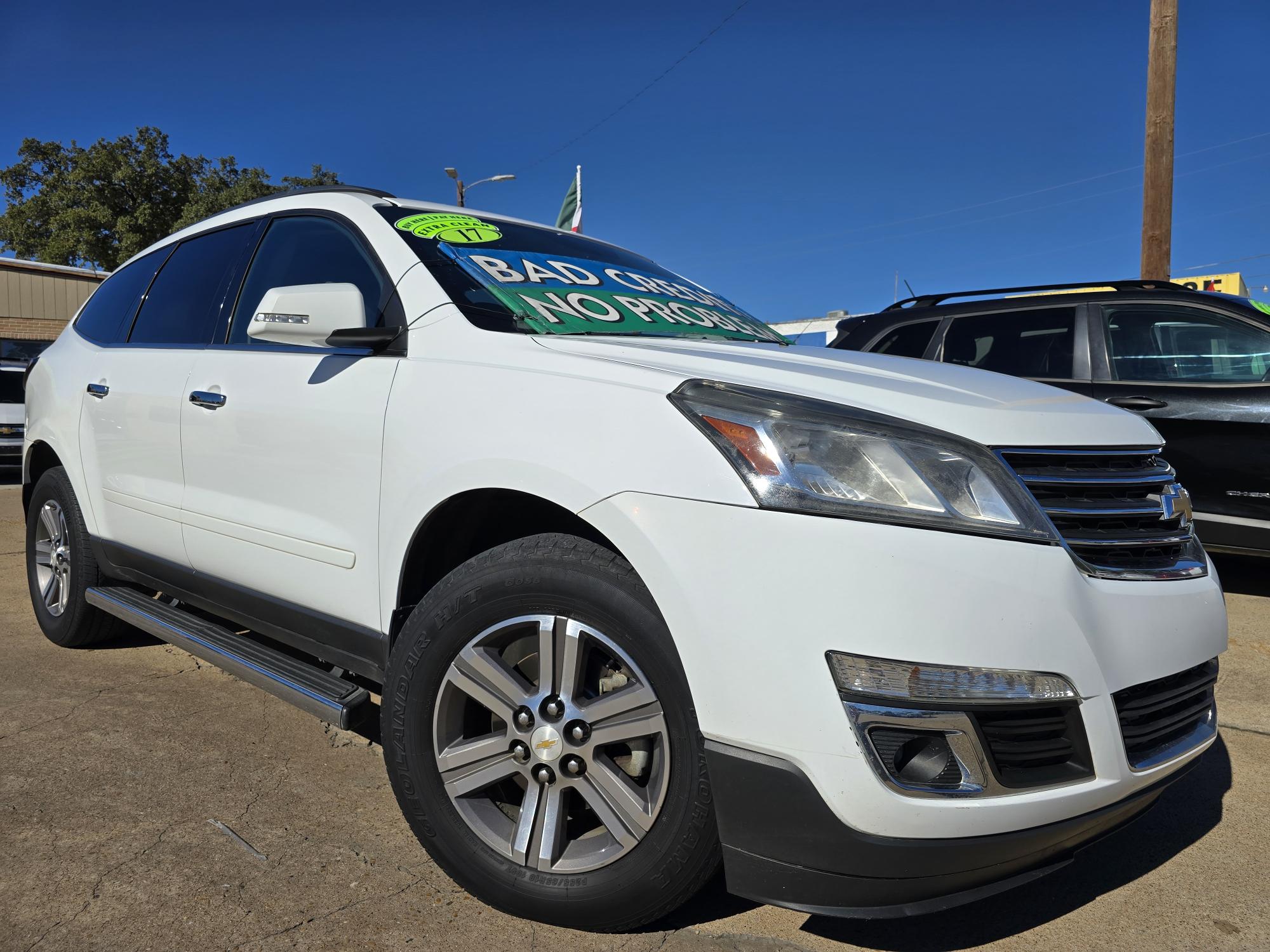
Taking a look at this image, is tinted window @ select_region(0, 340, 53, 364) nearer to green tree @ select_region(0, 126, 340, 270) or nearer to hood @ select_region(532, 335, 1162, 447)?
hood @ select_region(532, 335, 1162, 447)

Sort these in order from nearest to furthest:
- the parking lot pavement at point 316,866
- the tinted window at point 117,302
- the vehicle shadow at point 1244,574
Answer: the parking lot pavement at point 316,866 → the tinted window at point 117,302 → the vehicle shadow at point 1244,574

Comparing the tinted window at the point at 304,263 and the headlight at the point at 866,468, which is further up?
the tinted window at the point at 304,263

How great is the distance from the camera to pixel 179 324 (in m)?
3.32

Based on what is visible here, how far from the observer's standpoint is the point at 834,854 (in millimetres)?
1623

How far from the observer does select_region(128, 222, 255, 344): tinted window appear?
125 inches

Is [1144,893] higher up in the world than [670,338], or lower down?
lower down

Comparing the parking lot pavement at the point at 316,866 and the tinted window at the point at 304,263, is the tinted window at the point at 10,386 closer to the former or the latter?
the parking lot pavement at the point at 316,866

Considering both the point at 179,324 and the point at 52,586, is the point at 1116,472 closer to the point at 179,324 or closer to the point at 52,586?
the point at 179,324

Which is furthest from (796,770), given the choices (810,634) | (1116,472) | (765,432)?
(1116,472)

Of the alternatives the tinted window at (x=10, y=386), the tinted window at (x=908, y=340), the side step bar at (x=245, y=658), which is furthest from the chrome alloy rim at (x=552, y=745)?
the tinted window at (x=10, y=386)

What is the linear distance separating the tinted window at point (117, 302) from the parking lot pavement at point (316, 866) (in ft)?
4.93

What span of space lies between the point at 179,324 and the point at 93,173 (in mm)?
37232

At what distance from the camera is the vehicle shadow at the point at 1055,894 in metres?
2.01

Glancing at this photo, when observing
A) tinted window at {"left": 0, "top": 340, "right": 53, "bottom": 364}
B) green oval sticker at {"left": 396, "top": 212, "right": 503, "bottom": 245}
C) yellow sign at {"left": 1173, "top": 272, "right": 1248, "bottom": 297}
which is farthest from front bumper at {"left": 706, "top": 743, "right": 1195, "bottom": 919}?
yellow sign at {"left": 1173, "top": 272, "right": 1248, "bottom": 297}
